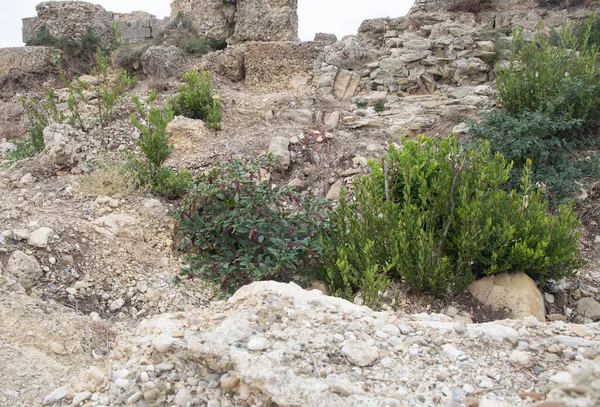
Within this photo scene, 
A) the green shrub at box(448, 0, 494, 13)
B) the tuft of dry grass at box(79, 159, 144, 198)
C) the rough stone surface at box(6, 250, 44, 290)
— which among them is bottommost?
the rough stone surface at box(6, 250, 44, 290)

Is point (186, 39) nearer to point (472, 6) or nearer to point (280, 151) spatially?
point (280, 151)

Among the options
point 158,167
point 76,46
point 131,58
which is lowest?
point 158,167

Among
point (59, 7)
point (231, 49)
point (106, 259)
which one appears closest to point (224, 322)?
point (106, 259)

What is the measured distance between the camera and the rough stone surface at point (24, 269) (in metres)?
3.77

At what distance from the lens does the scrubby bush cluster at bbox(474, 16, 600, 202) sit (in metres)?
5.52

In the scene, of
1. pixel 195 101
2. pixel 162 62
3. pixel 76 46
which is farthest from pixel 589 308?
pixel 76 46

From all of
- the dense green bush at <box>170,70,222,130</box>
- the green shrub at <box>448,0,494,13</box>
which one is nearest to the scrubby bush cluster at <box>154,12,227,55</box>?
the dense green bush at <box>170,70,222,130</box>

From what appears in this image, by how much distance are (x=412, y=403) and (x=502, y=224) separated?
97.2 inches

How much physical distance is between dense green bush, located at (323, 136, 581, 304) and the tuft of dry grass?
2589mm

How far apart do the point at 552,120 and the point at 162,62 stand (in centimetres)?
706

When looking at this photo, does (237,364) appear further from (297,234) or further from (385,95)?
(385,95)

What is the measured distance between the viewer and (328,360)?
207 cm

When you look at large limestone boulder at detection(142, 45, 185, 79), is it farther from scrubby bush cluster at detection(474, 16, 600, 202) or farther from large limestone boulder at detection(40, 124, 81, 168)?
scrubby bush cluster at detection(474, 16, 600, 202)

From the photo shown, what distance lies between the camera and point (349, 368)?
2.03m
